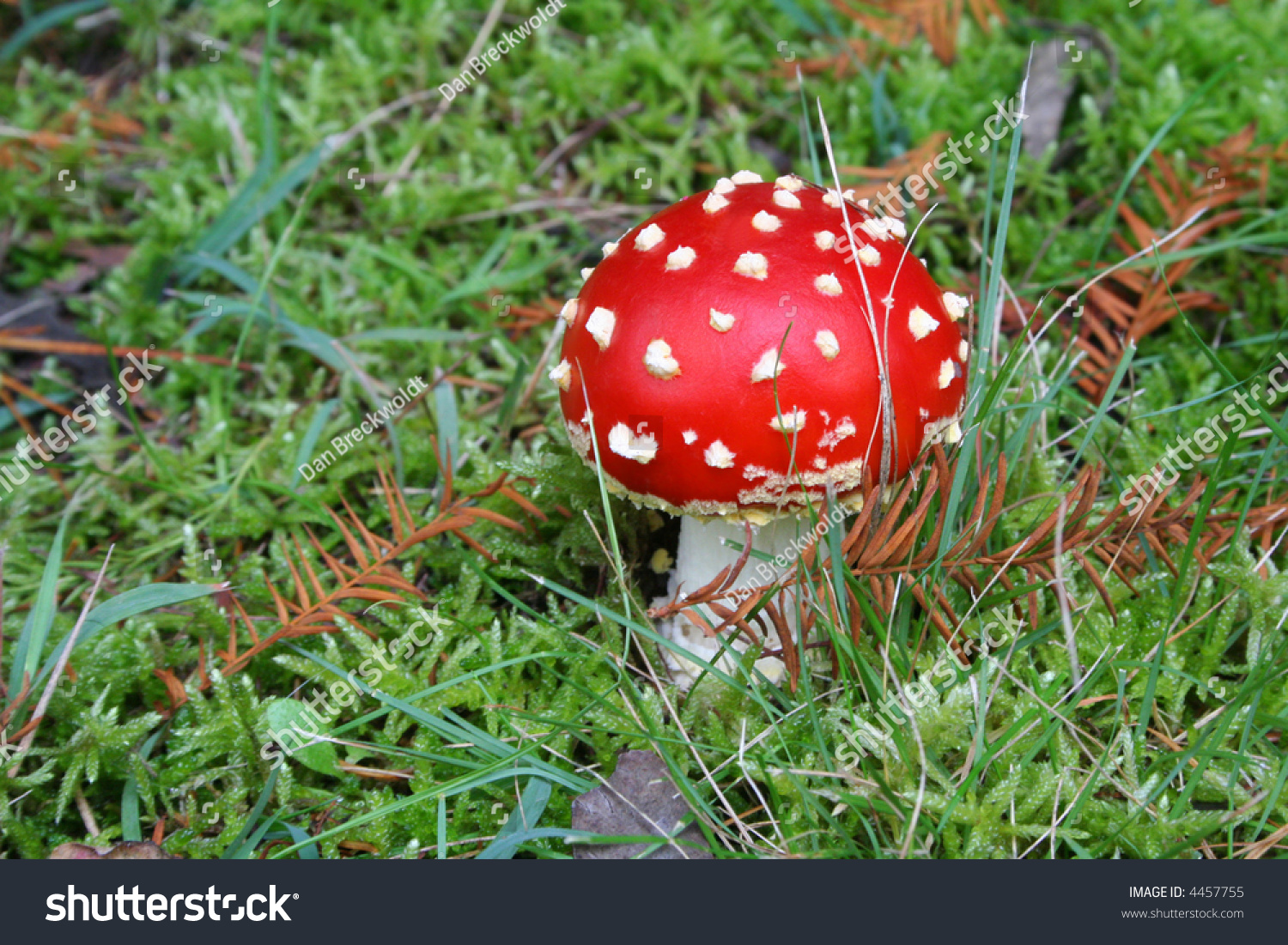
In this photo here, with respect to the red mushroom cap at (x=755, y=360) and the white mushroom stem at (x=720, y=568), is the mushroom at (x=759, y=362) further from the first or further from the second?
the white mushroom stem at (x=720, y=568)

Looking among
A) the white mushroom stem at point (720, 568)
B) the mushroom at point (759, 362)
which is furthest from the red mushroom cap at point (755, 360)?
the white mushroom stem at point (720, 568)

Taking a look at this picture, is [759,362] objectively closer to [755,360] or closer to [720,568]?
[755,360]

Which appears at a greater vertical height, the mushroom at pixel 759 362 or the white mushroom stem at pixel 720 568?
the mushroom at pixel 759 362

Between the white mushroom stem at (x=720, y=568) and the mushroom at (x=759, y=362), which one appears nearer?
the mushroom at (x=759, y=362)

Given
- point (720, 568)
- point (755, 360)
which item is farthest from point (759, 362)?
point (720, 568)

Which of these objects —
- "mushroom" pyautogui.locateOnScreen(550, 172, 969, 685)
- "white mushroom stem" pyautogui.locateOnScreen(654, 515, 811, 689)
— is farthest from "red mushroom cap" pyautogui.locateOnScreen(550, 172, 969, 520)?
"white mushroom stem" pyautogui.locateOnScreen(654, 515, 811, 689)

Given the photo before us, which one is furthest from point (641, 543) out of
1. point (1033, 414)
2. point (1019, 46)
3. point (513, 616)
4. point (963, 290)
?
point (1019, 46)

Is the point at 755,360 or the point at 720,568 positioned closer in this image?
the point at 755,360

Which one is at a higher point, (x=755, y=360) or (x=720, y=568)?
Result: (x=755, y=360)
